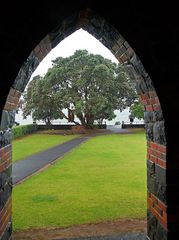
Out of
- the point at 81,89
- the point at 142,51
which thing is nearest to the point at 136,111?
the point at 81,89

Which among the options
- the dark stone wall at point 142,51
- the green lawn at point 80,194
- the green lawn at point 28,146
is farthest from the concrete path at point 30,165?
the dark stone wall at point 142,51

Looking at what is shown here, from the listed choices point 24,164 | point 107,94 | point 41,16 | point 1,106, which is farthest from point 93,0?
point 107,94

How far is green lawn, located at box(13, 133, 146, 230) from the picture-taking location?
5602 millimetres

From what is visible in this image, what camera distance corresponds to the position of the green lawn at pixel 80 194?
Answer: 18.4 ft

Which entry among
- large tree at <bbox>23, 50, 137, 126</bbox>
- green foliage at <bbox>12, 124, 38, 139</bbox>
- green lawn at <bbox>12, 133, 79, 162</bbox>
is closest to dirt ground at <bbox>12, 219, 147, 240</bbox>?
green lawn at <bbox>12, 133, 79, 162</bbox>

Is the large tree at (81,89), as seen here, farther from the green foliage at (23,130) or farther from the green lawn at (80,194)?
the green lawn at (80,194)

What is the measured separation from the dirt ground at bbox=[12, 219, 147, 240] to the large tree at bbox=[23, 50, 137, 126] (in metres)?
20.5

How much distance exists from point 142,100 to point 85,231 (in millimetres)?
2348

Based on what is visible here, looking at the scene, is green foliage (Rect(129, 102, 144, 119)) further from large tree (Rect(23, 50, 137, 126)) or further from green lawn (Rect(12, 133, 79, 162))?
green lawn (Rect(12, 133, 79, 162))

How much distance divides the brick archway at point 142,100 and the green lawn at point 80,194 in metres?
1.92

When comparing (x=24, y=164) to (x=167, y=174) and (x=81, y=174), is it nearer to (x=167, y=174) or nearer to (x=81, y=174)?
(x=81, y=174)

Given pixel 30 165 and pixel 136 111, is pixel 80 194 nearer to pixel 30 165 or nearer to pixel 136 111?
pixel 30 165

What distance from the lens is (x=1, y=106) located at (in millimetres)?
3074

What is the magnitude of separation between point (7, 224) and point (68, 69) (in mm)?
23567
